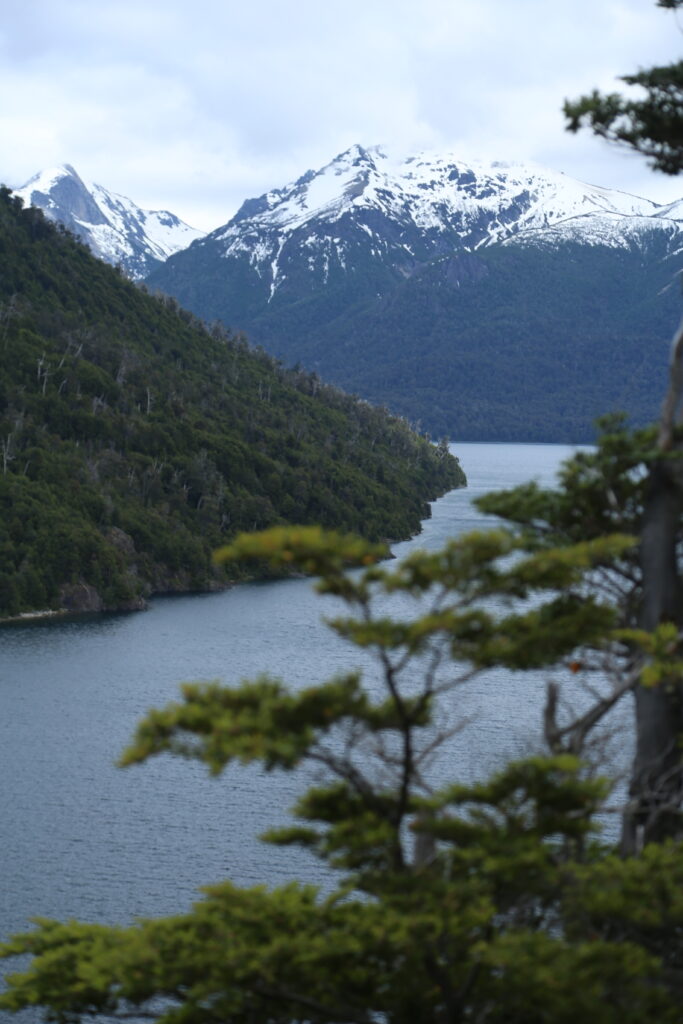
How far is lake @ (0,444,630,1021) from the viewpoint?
154 ft

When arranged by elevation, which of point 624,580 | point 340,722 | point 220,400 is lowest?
point 340,722

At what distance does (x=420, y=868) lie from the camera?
1631cm

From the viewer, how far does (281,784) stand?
59.8 meters

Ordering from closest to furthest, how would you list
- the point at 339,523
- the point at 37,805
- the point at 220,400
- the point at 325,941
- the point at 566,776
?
the point at 325,941, the point at 566,776, the point at 37,805, the point at 339,523, the point at 220,400

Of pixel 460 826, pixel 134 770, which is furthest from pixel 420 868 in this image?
pixel 134 770

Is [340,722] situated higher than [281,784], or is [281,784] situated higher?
[340,722]

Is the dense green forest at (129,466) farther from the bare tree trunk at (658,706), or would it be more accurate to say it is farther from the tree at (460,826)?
the bare tree trunk at (658,706)

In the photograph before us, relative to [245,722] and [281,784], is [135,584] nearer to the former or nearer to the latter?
[281,784]

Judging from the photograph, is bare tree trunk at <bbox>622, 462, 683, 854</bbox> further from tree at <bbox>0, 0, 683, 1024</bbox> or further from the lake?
the lake

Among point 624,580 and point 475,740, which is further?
point 475,740

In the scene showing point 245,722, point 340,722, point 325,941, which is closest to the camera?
point 245,722

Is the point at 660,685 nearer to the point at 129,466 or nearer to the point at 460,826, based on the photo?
the point at 460,826

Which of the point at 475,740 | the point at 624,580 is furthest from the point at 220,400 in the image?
the point at 624,580

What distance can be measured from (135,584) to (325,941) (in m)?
108
